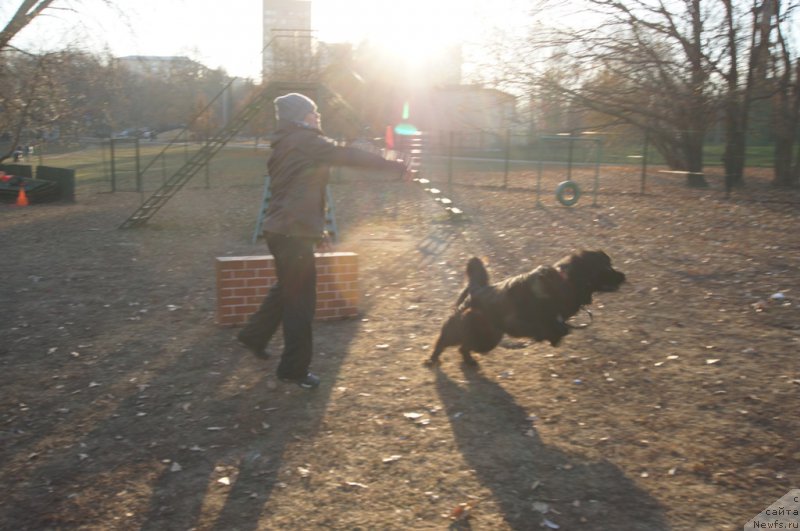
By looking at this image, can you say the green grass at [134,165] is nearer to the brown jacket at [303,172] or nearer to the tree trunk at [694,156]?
the tree trunk at [694,156]

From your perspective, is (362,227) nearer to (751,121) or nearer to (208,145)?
(208,145)

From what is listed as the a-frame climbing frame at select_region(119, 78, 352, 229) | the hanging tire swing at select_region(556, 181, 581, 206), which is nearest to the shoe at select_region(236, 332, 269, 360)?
the a-frame climbing frame at select_region(119, 78, 352, 229)

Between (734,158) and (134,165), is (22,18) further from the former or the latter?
(734,158)

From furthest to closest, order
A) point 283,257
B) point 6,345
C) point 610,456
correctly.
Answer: point 6,345, point 283,257, point 610,456

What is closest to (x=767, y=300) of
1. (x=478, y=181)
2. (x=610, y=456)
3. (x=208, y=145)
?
(x=610, y=456)

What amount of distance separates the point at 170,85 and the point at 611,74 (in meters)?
52.7

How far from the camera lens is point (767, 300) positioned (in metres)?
6.89

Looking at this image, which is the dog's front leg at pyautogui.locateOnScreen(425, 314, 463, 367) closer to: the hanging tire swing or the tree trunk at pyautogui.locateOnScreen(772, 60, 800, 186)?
the hanging tire swing

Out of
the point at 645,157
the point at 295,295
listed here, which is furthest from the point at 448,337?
the point at 645,157

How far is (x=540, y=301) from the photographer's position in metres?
4.78

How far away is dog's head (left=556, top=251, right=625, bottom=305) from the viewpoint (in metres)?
4.83

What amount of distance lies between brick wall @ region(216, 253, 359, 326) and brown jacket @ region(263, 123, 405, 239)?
1877 millimetres

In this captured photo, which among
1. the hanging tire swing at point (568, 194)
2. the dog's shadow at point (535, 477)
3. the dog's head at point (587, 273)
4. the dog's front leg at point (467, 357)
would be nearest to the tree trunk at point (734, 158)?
the hanging tire swing at point (568, 194)

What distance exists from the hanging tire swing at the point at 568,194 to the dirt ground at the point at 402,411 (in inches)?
296
